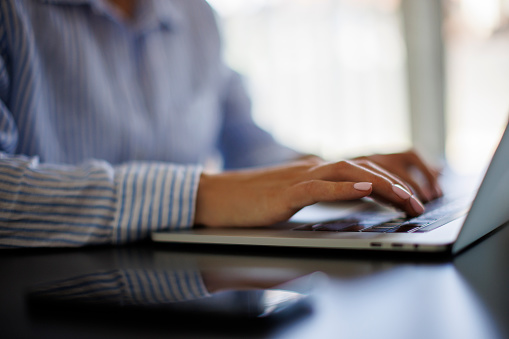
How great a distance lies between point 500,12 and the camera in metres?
2.50

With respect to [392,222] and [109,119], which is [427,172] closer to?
[392,222]

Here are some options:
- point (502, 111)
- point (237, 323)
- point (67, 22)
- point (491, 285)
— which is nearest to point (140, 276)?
point (237, 323)

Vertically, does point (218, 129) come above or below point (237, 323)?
above

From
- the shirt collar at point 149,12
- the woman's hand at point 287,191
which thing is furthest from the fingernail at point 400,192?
the shirt collar at point 149,12

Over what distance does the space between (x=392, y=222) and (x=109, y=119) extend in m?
0.63

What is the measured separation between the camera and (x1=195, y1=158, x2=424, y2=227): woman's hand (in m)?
0.47

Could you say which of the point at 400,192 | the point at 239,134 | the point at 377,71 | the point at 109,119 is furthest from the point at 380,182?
the point at 377,71

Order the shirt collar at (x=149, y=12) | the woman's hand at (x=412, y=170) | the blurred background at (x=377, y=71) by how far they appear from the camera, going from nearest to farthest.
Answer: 1. the woman's hand at (x=412, y=170)
2. the shirt collar at (x=149, y=12)
3. the blurred background at (x=377, y=71)

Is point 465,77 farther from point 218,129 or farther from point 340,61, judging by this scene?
point 218,129

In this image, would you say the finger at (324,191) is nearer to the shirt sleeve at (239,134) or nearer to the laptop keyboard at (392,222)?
the laptop keyboard at (392,222)

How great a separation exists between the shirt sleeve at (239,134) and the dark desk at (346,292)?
0.80 meters

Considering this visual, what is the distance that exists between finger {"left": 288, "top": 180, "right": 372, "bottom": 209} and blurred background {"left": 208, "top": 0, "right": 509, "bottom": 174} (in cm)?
209

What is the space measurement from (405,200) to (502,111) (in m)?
2.53

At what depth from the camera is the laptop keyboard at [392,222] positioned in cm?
43
